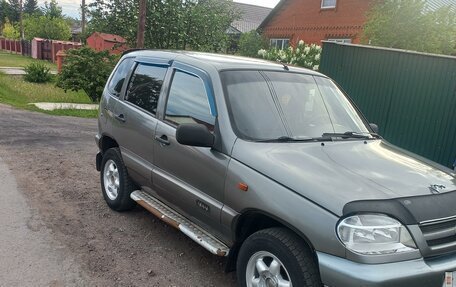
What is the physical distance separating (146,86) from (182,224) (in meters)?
1.63

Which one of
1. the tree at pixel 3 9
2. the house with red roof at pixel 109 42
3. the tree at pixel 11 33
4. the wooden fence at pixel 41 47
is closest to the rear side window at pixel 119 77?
the house with red roof at pixel 109 42

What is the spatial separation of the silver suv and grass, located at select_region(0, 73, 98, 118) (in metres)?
8.85

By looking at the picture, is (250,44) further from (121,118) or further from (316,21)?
(121,118)

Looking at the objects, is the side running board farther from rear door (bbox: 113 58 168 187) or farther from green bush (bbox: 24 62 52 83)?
green bush (bbox: 24 62 52 83)

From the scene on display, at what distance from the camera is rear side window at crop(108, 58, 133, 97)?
17.0 ft

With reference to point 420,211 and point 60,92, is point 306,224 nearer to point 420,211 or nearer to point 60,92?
point 420,211

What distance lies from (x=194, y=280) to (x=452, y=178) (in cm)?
224

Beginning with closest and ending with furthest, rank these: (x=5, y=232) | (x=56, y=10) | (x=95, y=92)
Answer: (x=5, y=232) < (x=95, y=92) < (x=56, y=10)

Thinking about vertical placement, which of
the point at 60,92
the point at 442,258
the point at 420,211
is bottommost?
the point at 60,92

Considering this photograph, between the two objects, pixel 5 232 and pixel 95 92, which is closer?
pixel 5 232

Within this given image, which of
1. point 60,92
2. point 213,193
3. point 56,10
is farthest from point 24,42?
point 213,193

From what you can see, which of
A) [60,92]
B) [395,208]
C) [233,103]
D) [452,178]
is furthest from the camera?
[60,92]

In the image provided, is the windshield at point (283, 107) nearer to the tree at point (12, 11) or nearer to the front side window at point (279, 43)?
the front side window at point (279, 43)

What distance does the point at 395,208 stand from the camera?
8.56 feet
